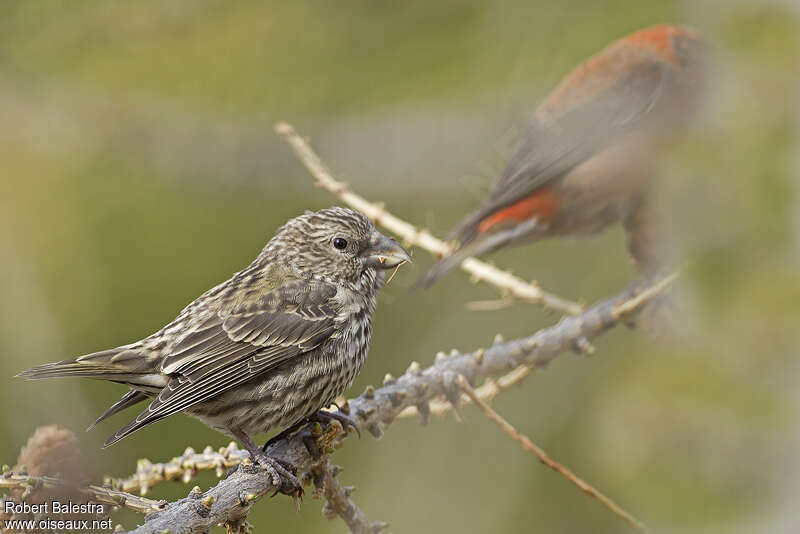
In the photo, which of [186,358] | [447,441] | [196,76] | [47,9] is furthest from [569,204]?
[47,9]

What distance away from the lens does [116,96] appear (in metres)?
4.96

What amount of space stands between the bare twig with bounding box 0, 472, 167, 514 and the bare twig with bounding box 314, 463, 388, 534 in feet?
2.26

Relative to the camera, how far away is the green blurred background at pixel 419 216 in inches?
98.3

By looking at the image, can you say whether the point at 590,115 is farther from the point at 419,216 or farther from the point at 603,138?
the point at 419,216

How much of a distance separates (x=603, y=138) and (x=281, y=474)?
2.69m

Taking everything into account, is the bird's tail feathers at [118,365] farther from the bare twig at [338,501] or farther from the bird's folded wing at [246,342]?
the bare twig at [338,501]

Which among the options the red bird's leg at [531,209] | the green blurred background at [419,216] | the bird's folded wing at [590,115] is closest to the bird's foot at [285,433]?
the green blurred background at [419,216]

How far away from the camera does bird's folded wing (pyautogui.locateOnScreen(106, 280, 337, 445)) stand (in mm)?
2496

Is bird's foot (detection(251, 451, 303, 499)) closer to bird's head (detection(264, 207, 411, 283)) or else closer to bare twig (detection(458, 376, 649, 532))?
bare twig (detection(458, 376, 649, 532))

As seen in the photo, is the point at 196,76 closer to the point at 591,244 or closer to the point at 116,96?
the point at 116,96

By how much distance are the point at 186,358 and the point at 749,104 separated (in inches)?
70.7

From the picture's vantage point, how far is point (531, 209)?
435 centimetres

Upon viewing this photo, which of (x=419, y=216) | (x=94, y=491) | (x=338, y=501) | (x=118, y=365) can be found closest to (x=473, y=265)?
(x=419, y=216)

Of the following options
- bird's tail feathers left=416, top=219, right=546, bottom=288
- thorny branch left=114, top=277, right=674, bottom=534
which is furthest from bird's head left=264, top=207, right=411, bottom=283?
thorny branch left=114, top=277, right=674, bottom=534
